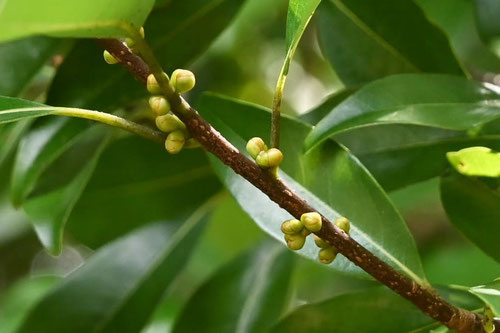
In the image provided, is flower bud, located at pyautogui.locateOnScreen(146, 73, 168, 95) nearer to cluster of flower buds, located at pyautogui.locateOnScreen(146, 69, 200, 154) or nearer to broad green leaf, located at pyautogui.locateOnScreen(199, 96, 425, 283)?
cluster of flower buds, located at pyautogui.locateOnScreen(146, 69, 200, 154)

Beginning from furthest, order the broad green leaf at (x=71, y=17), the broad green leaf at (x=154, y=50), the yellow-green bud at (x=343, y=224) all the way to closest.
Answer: the broad green leaf at (x=154, y=50), the yellow-green bud at (x=343, y=224), the broad green leaf at (x=71, y=17)

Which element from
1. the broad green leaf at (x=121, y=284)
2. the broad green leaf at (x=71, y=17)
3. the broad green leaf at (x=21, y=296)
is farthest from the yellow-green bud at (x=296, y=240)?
the broad green leaf at (x=21, y=296)

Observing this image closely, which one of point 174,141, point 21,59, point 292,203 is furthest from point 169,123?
point 21,59

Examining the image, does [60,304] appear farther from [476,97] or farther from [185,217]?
[476,97]

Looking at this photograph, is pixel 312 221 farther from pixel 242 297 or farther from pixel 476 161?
pixel 242 297

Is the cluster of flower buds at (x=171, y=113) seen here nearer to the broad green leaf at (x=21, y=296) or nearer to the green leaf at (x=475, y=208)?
the green leaf at (x=475, y=208)

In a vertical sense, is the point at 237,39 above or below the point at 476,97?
below

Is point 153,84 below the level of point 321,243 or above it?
above

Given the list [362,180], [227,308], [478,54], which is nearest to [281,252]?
[227,308]
